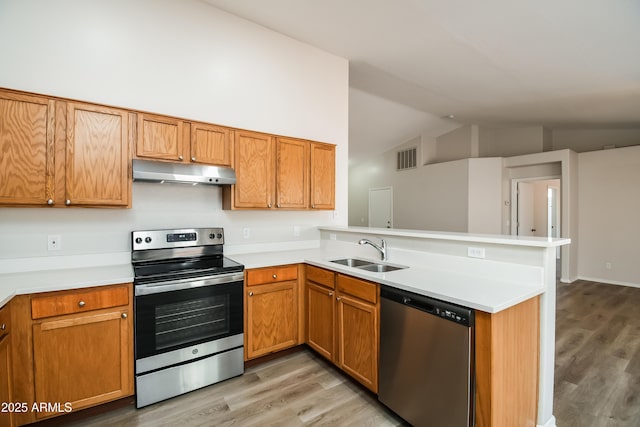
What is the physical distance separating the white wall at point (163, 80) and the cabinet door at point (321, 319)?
0.91 metres

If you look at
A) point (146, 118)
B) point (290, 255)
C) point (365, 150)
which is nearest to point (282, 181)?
point (290, 255)

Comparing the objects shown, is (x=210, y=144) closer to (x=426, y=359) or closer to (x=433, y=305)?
(x=433, y=305)

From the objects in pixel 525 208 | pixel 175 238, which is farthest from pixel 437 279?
pixel 525 208

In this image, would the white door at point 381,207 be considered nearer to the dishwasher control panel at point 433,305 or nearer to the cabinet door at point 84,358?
the dishwasher control panel at point 433,305

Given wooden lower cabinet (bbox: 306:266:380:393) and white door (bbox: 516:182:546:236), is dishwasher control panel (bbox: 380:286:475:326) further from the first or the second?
white door (bbox: 516:182:546:236)

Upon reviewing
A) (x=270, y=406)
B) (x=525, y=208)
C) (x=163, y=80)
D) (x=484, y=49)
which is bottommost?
(x=270, y=406)

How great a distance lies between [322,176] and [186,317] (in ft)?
6.46

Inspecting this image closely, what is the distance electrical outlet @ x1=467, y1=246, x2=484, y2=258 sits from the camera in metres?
2.09

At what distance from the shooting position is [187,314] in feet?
7.33

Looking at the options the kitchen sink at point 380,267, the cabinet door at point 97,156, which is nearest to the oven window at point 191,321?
the cabinet door at point 97,156

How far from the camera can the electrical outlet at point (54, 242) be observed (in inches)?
88.4

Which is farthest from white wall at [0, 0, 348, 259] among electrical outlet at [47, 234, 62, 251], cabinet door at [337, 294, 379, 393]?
cabinet door at [337, 294, 379, 393]

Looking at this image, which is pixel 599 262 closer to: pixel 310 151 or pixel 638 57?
pixel 638 57

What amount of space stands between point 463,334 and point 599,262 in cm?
630
